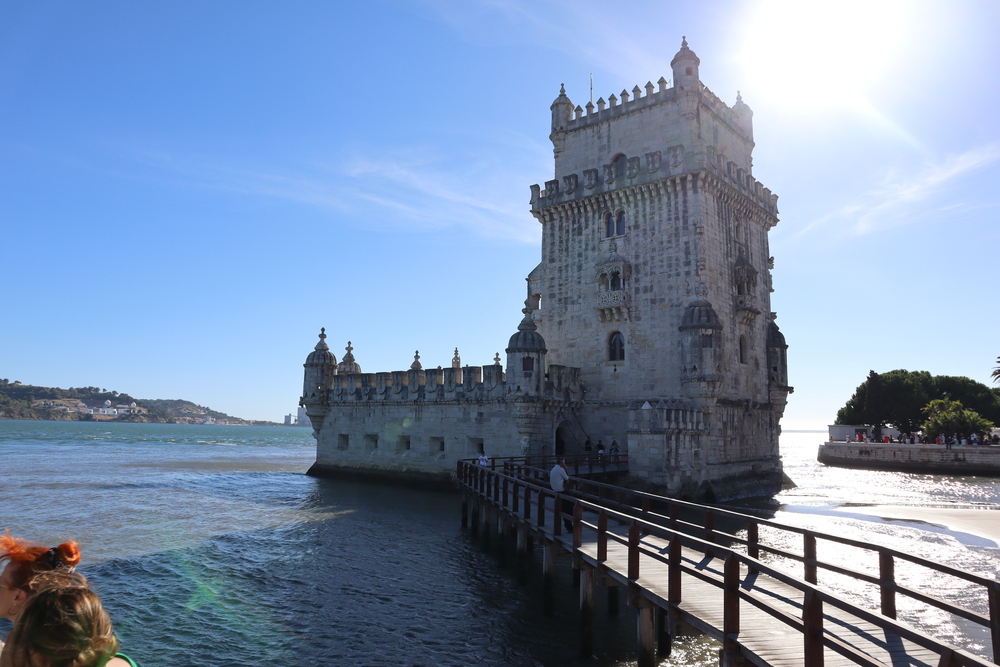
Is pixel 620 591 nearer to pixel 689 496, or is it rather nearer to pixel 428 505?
pixel 689 496

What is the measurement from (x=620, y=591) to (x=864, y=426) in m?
66.5

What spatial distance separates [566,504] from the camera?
65.9 feet

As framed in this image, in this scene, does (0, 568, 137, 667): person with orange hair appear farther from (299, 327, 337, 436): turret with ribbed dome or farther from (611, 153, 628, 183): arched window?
(299, 327, 337, 436): turret with ribbed dome

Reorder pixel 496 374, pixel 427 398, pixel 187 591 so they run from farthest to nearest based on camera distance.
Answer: pixel 427 398
pixel 496 374
pixel 187 591

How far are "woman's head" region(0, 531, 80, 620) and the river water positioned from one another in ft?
28.1

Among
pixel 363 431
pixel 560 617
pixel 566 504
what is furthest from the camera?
pixel 363 431

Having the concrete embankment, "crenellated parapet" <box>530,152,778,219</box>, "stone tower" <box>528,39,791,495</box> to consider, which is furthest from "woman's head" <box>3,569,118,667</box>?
the concrete embankment

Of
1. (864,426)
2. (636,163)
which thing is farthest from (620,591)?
(864,426)

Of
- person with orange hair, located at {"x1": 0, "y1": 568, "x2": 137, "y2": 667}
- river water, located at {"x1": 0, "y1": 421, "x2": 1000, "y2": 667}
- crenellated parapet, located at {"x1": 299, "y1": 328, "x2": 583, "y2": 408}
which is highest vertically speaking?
crenellated parapet, located at {"x1": 299, "y1": 328, "x2": 583, "y2": 408}

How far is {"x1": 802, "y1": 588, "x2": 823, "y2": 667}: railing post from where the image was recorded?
6207 millimetres

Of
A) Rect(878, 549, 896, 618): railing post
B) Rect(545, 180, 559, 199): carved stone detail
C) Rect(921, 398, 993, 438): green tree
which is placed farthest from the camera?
Rect(921, 398, 993, 438): green tree

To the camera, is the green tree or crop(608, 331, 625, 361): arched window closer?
crop(608, 331, 625, 361): arched window

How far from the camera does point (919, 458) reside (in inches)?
1988

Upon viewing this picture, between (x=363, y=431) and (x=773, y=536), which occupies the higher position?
(x=363, y=431)
